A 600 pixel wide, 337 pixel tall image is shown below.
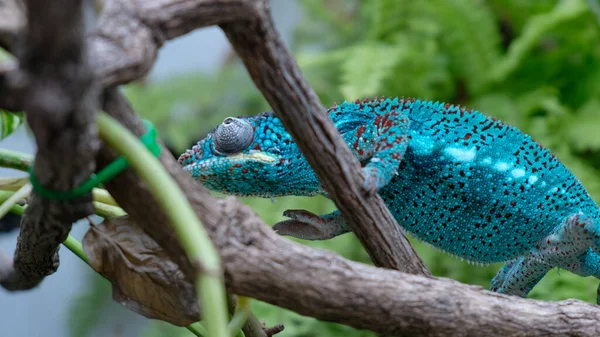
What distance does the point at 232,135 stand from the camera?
55.7 inches

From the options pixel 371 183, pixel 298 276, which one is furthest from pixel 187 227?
pixel 371 183

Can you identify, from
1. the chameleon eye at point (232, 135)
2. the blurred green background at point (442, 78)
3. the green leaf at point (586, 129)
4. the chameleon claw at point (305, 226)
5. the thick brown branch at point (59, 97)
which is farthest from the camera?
the green leaf at point (586, 129)

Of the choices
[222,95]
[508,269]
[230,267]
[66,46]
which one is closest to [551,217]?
[508,269]

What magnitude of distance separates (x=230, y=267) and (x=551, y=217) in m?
1.05

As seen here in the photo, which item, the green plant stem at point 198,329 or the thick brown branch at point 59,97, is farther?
the green plant stem at point 198,329

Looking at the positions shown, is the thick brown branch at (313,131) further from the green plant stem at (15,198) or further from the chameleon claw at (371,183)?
the green plant stem at (15,198)

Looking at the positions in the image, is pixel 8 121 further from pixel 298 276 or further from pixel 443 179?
pixel 443 179

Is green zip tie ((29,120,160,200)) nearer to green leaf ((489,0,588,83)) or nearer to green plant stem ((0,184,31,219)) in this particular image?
green plant stem ((0,184,31,219))

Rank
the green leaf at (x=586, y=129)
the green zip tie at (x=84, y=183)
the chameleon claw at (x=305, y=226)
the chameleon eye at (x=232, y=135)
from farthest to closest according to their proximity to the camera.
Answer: the green leaf at (x=586, y=129) < the chameleon claw at (x=305, y=226) < the chameleon eye at (x=232, y=135) < the green zip tie at (x=84, y=183)

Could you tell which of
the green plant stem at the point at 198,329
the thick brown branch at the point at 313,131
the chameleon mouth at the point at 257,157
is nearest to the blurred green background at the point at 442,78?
the chameleon mouth at the point at 257,157

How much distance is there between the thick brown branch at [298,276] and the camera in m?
0.82

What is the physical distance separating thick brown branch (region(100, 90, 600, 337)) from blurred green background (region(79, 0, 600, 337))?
1.47 meters

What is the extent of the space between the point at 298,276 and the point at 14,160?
2.00 feet

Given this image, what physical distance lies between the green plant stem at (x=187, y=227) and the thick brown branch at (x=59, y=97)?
0.09 feet
